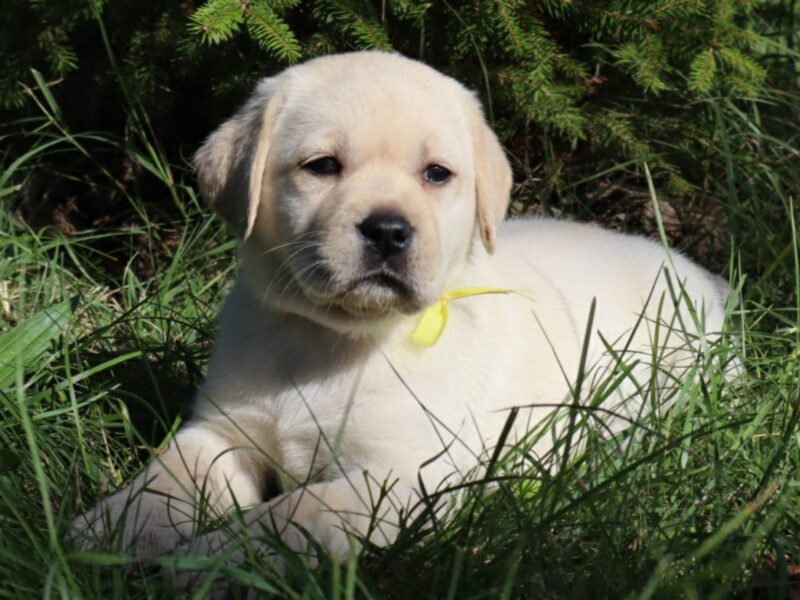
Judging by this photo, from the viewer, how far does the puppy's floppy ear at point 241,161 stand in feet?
10.6

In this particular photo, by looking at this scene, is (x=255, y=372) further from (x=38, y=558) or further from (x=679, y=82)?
(x=679, y=82)

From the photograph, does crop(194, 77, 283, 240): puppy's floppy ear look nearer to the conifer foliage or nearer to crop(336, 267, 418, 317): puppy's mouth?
crop(336, 267, 418, 317): puppy's mouth

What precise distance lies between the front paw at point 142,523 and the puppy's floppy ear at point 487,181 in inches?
46.3

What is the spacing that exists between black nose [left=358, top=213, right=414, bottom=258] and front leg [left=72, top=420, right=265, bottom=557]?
1.98ft

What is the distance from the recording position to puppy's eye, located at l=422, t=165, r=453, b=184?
3232mm

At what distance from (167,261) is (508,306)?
6.68 ft

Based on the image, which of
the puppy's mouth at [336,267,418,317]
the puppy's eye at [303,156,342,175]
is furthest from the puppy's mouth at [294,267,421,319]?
the puppy's eye at [303,156,342,175]

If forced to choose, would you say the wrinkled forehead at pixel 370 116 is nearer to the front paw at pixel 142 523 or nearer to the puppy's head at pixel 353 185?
the puppy's head at pixel 353 185

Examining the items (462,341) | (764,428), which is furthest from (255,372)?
(764,428)

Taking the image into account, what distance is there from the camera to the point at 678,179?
194 inches

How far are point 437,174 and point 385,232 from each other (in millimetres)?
379

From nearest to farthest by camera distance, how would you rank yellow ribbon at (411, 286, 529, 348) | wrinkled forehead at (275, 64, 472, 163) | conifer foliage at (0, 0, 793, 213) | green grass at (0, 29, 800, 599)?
green grass at (0, 29, 800, 599)
wrinkled forehead at (275, 64, 472, 163)
yellow ribbon at (411, 286, 529, 348)
conifer foliage at (0, 0, 793, 213)

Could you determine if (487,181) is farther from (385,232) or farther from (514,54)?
(514,54)

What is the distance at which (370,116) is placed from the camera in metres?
3.14
